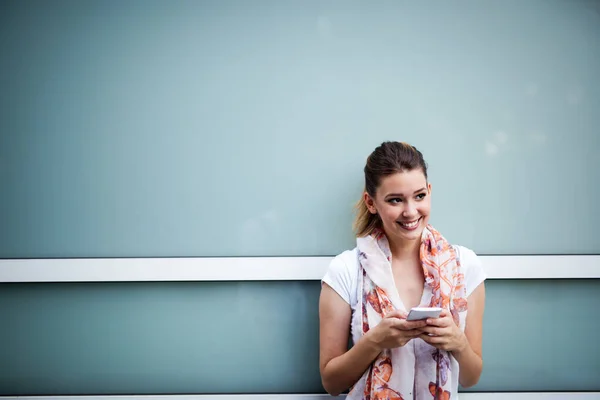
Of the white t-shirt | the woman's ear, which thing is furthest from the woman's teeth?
the white t-shirt

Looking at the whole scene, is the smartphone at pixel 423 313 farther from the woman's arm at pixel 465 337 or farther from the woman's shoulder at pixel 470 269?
the woman's shoulder at pixel 470 269

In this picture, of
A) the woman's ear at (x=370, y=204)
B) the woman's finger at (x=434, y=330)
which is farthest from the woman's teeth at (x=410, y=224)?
the woman's finger at (x=434, y=330)

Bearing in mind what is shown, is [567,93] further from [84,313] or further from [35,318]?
[35,318]

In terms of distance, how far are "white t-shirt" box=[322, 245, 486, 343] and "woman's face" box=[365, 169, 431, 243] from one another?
0.76 feet

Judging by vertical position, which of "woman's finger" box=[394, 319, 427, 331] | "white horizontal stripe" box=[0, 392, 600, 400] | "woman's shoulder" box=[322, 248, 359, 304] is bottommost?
"white horizontal stripe" box=[0, 392, 600, 400]

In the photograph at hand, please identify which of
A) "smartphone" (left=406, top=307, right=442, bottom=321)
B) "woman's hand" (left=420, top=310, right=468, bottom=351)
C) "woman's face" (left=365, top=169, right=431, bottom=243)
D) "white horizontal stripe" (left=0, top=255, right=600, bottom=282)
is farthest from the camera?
"white horizontal stripe" (left=0, top=255, right=600, bottom=282)

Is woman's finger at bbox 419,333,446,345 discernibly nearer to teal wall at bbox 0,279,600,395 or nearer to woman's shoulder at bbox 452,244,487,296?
woman's shoulder at bbox 452,244,487,296

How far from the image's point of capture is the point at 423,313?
4.54 ft

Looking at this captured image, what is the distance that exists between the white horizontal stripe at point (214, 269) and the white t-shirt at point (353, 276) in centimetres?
18

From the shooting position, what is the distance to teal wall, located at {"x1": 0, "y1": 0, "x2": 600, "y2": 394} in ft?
6.25

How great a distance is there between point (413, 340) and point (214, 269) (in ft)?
2.86

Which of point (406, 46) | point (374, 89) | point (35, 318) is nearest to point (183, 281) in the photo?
point (35, 318)

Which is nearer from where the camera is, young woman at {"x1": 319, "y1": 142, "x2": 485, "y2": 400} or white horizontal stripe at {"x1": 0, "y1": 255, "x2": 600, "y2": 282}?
young woman at {"x1": 319, "y1": 142, "x2": 485, "y2": 400}

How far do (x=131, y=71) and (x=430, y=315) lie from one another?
1.61m
